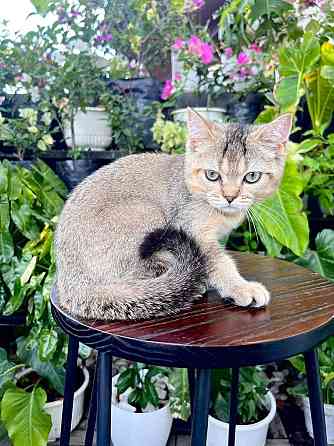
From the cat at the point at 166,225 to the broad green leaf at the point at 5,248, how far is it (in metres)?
0.52

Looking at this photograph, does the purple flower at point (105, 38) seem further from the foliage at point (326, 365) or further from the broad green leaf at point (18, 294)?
the foliage at point (326, 365)

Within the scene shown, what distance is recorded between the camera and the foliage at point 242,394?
1.06 m

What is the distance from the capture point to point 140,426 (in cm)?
107

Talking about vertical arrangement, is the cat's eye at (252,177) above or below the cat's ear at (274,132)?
below

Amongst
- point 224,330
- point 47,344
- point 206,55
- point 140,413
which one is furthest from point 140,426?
point 206,55

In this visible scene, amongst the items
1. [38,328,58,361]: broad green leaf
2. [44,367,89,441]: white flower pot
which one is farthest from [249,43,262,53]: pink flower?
[44,367,89,441]: white flower pot

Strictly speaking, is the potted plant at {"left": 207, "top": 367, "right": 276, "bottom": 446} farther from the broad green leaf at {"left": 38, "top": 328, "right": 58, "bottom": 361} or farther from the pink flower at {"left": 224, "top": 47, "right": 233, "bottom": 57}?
the pink flower at {"left": 224, "top": 47, "right": 233, "bottom": 57}

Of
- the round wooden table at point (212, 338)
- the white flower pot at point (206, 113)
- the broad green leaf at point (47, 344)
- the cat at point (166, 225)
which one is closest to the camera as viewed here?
the round wooden table at point (212, 338)

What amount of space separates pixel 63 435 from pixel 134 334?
1.42ft

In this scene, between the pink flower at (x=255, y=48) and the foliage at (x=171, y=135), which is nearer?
the foliage at (x=171, y=135)

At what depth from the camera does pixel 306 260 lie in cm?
107

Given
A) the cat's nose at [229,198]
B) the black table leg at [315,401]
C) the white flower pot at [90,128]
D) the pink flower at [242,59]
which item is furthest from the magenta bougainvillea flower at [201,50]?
the black table leg at [315,401]

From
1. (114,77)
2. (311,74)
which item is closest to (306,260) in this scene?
(311,74)

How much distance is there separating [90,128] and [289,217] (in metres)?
0.85
